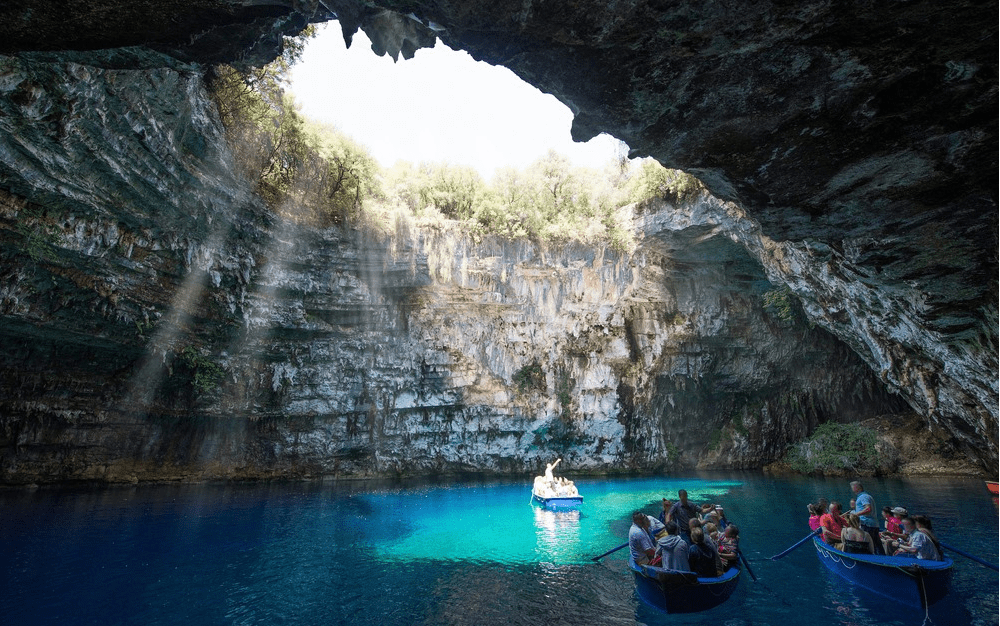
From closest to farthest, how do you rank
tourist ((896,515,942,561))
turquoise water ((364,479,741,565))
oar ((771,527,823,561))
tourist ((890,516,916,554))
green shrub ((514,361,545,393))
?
tourist ((896,515,942,561)) < tourist ((890,516,916,554)) < oar ((771,527,823,561)) < turquoise water ((364,479,741,565)) < green shrub ((514,361,545,393))

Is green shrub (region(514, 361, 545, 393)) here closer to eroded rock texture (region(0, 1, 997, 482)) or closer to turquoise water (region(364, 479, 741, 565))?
eroded rock texture (region(0, 1, 997, 482))

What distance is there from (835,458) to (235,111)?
2975 centimetres

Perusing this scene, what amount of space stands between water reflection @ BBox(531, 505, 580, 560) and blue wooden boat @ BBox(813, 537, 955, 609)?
5640mm

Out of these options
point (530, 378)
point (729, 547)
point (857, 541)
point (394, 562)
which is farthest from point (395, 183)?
point (857, 541)

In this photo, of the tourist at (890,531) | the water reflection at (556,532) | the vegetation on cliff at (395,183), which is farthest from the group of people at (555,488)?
the vegetation on cliff at (395,183)

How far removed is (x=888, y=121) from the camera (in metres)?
5.04

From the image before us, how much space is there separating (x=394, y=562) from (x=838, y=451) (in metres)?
23.7

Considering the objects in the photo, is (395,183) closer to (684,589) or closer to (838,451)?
(684,589)

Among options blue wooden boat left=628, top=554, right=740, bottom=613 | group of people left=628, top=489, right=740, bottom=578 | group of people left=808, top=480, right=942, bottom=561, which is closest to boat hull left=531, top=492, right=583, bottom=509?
group of people left=628, top=489, right=740, bottom=578

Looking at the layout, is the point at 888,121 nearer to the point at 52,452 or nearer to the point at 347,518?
the point at 347,518

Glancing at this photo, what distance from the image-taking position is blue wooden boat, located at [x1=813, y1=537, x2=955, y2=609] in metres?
7.50

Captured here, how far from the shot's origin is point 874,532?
9141 mm

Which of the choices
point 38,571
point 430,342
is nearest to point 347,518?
point 38,571

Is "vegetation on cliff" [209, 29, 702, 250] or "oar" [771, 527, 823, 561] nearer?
"oar" [771, 527, 823, 561]
